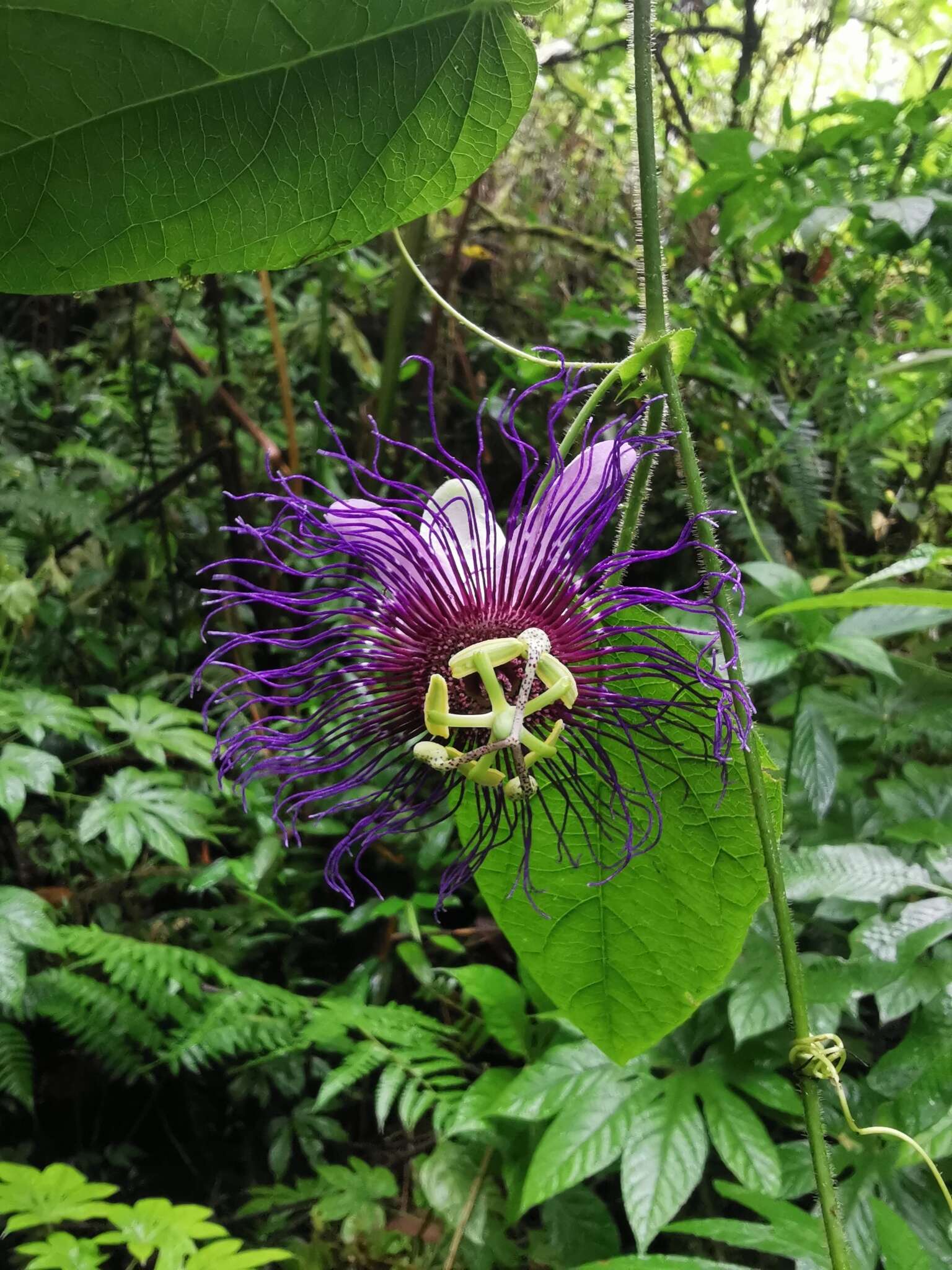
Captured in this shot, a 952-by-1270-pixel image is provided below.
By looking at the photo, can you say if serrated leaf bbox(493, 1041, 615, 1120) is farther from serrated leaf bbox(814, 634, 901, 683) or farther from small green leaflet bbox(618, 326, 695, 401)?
small green leaflet bbox(618, 326, 695, 401)

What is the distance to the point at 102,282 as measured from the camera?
1.05 feet

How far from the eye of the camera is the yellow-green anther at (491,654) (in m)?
0.40

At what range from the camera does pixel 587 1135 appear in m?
0.76

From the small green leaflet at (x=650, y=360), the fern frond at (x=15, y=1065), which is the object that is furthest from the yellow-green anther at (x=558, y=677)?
the fern frond at (x=15, y=1065)

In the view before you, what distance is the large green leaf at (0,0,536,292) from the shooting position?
0.93 feet

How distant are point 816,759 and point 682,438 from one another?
58 centimetres

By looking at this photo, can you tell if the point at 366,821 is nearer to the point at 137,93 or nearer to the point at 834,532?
the point at 137,93

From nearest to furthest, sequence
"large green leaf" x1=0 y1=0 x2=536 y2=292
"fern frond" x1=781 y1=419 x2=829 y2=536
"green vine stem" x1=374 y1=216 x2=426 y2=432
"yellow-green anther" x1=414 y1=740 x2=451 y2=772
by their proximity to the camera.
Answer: "large green leaf" x1=0 y1=0 x2=536 y2=292
"yellow-green anther" x1=414 y1=740 x2=451 y2=772
"fern frond" x1=781 y1=419 x2=829 y2=536
"green vine stem" x1=374 y1=216 x2=426 y2=432

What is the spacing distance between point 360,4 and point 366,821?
0.33 metres

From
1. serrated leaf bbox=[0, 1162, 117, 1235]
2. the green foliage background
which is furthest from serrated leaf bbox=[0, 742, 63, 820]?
serrated leaf bbox=[0, 1162, 117, 1235]

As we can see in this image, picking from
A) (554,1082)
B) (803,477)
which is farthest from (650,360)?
(803,477)

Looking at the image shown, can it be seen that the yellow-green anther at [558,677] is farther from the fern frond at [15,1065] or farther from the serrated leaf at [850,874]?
the fern frond at [15,1065]

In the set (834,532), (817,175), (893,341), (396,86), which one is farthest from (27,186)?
(893,341)

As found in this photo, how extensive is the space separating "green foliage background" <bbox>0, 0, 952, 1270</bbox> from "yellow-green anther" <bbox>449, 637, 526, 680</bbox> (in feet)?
0.36
